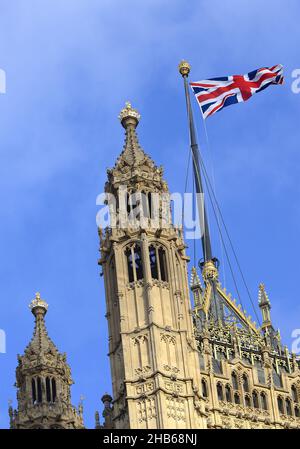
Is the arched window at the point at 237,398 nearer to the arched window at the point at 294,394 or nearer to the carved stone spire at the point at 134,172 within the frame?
the arched window at the point at 294,394

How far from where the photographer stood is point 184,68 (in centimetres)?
12275

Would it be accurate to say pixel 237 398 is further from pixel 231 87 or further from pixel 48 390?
pixel 231 87

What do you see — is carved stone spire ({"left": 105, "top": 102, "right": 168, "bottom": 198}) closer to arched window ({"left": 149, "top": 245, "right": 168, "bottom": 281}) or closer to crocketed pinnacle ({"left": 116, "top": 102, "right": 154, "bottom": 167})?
crocketed pinnacle ({"left": 116, "top": 102, "right": 154, "bottom": 167})

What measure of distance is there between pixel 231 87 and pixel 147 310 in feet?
67.1

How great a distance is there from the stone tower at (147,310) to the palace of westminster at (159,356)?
2.0 inches

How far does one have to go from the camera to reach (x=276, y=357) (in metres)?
106

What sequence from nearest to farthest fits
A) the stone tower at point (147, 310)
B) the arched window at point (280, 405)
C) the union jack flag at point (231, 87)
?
the stone tower at point (147, 310) → the arched window at point (280, 405) → the union jack flag at point (231, 87)

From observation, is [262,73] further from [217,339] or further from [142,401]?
[142,401]

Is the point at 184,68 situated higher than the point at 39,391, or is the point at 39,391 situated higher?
the point at 184,68

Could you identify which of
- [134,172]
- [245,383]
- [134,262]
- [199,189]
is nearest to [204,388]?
[245,383]

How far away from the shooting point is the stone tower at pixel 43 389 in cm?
9900

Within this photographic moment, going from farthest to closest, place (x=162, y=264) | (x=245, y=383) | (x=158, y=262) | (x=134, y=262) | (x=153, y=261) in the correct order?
(x=245, y=383) < (x=162, y=264) < (x=153, y=261) < (x=158, y=262) < (x=134, y=262)

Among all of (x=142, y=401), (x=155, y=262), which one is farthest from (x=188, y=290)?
(x=142, y=401)

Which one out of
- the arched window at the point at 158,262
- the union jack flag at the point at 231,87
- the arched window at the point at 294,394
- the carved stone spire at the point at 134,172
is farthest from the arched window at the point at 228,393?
the union jack flag at the point at 231,87
